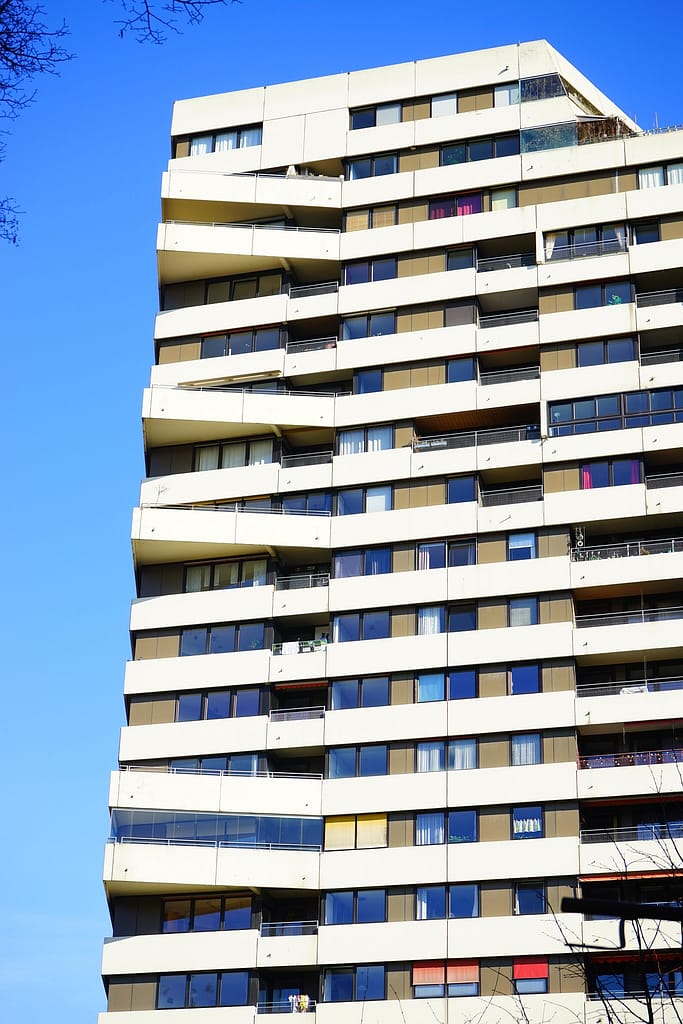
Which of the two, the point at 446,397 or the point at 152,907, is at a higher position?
the point at 446,397

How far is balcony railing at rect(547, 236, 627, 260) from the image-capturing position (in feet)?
224

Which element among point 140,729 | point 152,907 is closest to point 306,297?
point 140,729

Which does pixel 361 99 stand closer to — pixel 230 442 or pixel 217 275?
pixel 217 275

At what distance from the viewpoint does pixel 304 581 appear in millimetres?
66812

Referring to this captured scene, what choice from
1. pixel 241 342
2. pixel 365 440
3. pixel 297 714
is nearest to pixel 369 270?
pixel 241 342

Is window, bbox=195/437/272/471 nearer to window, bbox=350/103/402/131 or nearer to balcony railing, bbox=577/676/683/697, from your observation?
window, bbox=350/103/402/131

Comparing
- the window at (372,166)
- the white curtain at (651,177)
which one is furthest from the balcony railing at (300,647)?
the white curtain at (651,177)

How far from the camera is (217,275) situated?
7444cm

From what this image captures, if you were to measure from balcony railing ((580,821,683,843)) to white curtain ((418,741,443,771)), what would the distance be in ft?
20.2

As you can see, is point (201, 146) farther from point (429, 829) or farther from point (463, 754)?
point (429, 829)

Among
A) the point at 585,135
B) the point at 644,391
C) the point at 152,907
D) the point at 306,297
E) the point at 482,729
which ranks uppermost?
the point at 585,135

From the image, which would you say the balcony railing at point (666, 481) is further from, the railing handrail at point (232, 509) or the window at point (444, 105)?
the window at point (444, 105)

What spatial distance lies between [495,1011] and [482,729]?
34.5ft

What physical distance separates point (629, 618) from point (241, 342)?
22.2 meters
